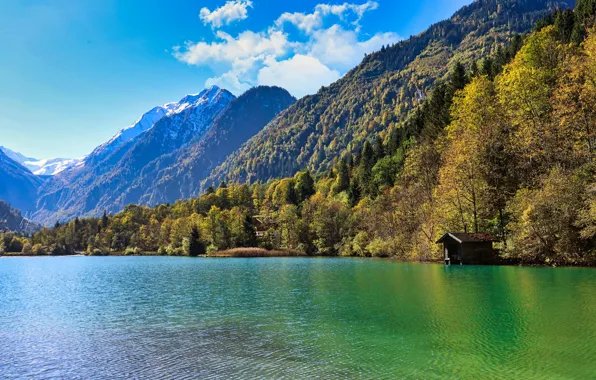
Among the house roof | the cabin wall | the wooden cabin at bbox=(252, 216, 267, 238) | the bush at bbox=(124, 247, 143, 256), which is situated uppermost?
the wooden cabin at bbox=(252, 216, 267, 238)

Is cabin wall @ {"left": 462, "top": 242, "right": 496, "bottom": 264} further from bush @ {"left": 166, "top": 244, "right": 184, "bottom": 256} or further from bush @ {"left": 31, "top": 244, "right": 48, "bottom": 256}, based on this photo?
bush @ {"left": 31, "top": 244, "right": 48, "bottom": 256}

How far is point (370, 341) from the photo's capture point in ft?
50.7

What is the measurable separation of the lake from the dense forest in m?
14.2

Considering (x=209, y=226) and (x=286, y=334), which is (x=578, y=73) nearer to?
(x=286, y=334)

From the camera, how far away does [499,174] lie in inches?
2060

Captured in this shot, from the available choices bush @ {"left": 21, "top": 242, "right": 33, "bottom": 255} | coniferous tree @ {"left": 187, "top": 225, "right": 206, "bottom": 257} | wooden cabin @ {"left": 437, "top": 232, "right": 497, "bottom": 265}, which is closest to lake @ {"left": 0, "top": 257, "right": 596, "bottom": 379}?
wooden cabin @ {"left": 437, "top": 232, "right": 497, "bottom": 265}

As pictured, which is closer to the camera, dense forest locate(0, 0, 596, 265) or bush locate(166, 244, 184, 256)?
dense forest locate(0, 0, 596, 265)

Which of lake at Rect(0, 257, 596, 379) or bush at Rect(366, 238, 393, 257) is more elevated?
bush at Rect(366, 238, 393, 257)

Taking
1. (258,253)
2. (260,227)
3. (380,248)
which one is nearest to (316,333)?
(380,248)

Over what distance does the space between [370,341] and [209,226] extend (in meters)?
112

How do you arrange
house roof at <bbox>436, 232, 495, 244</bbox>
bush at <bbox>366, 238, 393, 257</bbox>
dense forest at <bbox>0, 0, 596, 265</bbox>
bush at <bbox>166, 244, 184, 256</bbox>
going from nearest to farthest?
dense forest at <bbox>0, 0, 596, 265</bbox>
house roof at <bbox>436, 232, 495, 244</bbox>
bush at <bbox>366, 238, 393, 257</bbox>
bush at <bbox>166, 244, 184, 256</bbox>

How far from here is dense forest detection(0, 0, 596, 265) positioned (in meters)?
40.6

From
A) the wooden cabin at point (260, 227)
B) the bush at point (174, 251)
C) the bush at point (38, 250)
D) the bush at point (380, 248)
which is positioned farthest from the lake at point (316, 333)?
the bush at point (38, 250)

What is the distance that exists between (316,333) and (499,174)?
146 ft
